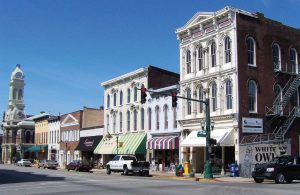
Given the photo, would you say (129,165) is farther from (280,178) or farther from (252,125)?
(280,178)

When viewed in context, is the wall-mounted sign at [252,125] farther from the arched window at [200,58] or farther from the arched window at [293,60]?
the arched window at [200,58]

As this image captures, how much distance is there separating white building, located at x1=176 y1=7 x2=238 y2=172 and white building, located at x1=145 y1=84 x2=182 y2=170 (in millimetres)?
1994

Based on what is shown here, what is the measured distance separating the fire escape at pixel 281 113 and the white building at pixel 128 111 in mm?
15834

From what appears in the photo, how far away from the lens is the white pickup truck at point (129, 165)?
128 feet

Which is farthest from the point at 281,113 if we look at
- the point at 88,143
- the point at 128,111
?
the point at 88,143

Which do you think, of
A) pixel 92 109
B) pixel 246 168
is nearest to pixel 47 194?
pixel 246 168

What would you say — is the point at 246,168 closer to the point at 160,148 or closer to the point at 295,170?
the point at 295,170

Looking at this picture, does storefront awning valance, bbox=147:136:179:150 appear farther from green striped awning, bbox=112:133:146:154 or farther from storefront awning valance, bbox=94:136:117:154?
storefront awning valance, bbox=94:136:117:154

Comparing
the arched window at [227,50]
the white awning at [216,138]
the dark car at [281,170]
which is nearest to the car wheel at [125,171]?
the white awning at [216,138]

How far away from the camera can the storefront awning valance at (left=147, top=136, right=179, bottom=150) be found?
146 feet

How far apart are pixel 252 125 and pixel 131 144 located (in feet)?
59.0

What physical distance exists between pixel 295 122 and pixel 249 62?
7.17 metres

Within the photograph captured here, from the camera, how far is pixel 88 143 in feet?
208

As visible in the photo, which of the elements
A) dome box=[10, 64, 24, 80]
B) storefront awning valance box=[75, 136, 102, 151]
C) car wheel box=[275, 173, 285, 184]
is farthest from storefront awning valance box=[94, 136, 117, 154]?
dome box=[10, 64, 24, 80]
